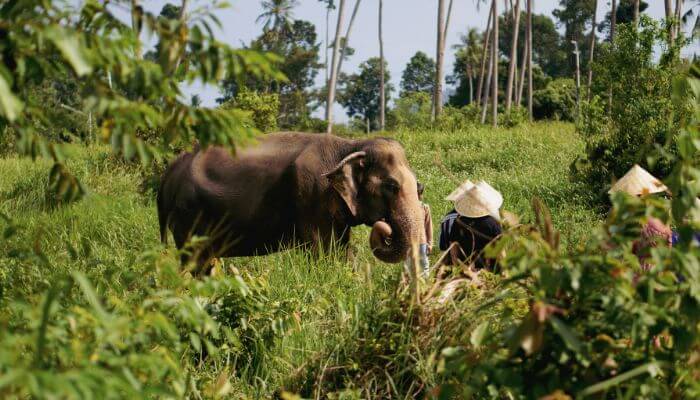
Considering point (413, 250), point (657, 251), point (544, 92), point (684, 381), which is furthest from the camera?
point (544, 92)

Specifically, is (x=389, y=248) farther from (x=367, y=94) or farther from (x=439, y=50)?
(x=367, y=94)

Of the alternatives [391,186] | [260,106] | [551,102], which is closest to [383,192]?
[391,186]

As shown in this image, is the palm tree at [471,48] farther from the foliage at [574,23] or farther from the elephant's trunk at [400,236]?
the elephant's trunk at [400,236]

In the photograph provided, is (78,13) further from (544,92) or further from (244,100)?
(544,92)

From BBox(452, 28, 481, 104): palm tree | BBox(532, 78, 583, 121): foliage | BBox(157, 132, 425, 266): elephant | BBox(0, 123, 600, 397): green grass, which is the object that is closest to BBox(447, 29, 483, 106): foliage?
BBox(452, 28, 481, 104): palm tree

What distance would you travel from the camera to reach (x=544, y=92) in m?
41.1

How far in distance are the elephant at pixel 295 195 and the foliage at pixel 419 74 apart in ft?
243

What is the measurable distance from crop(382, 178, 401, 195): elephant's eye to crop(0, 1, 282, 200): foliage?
428cm

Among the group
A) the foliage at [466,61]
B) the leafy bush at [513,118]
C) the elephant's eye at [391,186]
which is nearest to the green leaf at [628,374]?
the elephant's eye at [391,186]

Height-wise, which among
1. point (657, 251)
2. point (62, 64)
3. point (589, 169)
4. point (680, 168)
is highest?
point (62, 64)

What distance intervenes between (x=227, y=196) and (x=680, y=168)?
5379 mm

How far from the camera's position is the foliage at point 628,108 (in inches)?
451

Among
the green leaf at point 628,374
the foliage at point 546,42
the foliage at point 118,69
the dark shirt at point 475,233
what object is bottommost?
the dark shirt at point 475,233

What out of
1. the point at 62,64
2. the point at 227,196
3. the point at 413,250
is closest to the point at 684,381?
the point at 413,250
